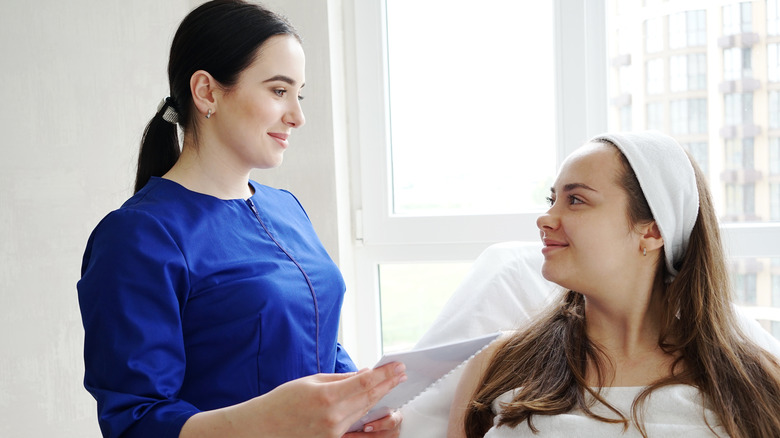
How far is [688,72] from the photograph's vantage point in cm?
227

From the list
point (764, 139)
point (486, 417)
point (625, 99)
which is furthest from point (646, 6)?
point (486, 417)

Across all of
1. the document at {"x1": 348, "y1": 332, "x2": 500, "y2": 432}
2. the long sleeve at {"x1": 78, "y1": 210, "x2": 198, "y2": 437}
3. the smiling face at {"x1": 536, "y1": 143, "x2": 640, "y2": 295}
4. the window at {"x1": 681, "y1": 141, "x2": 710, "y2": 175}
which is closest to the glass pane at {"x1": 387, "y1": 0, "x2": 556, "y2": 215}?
the window at {"x1": 681, "y1": 141, "x2": 710, "y2": 175}

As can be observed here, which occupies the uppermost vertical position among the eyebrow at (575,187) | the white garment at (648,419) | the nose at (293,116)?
the nose at (293,116)

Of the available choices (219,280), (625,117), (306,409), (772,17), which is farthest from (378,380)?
(772,17)

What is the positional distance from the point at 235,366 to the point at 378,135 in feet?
4.42

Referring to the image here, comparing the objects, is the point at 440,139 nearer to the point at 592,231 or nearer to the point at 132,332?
the point at 592,231

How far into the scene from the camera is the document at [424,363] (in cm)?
108

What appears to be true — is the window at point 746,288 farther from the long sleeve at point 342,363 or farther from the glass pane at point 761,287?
the long sleeve at point 342,363

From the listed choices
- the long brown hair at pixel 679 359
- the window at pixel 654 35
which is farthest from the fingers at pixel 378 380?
the window at pixel 654 35

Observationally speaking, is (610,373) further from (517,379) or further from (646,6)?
(646,6)

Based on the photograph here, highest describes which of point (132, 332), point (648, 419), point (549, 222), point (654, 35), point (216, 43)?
point (654, 35)

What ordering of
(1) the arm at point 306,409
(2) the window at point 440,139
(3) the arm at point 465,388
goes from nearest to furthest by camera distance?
(1) the arm at point 306,409
(3) the arm at point 465,388
(2) the window at point 440,139

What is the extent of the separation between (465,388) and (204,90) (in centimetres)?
82

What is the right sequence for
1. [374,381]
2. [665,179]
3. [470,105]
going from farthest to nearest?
[470,105] < [665,179] < [374,381]
